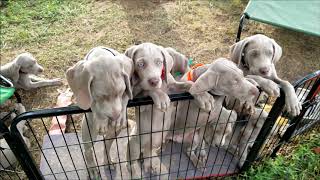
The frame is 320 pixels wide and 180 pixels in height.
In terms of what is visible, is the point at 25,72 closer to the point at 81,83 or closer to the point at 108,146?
the point at 108,146

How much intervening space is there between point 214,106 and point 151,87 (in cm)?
57

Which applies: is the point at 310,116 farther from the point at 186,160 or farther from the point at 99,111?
the point at 99,111

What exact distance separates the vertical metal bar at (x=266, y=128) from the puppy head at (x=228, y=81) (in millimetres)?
289

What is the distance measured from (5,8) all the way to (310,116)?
531 centimetres

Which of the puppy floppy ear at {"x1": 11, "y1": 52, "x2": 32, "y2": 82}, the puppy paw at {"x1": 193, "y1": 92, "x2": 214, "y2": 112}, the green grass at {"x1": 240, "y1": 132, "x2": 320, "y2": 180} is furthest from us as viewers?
the puppy floppy ear at {"x1": 11, "y1": 52, "x2": 32, "y2": 82}

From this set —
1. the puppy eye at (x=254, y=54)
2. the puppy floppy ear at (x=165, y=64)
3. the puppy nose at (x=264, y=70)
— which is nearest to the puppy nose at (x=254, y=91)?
the puppy nose at (x=264, y=70)

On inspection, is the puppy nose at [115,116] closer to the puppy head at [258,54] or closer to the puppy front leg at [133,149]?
the puppy front leg at [133,149]

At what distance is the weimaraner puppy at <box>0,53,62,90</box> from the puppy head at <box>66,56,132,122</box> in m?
2.19

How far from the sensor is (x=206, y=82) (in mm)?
2062

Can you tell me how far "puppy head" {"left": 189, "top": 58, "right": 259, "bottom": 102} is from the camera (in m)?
2.08

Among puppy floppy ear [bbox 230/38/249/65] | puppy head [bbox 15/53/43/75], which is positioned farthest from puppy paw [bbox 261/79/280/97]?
puppy head [bbox 15/53/43/75]

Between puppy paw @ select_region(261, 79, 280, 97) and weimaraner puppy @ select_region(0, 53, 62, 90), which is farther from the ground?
puppy paw @ select_region(261, 79, 280, 97)

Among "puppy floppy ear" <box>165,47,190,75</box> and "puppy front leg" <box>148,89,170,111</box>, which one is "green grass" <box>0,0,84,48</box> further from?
"puppy front leg" <box>148,89,170,111</box>

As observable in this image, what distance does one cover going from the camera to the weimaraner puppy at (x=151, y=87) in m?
2.07
